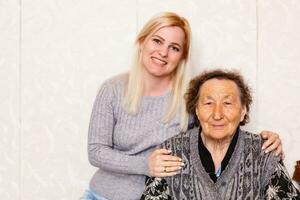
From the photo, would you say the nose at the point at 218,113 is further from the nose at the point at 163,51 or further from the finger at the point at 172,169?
the nose at the point at 163,51

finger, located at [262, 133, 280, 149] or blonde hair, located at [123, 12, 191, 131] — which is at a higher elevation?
blonde hair, located at [123, 12, 191, 131]

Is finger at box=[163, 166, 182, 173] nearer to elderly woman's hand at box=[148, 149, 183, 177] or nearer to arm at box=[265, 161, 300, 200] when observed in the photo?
elderly woman's hand at box=[148, 149, 183, 177]

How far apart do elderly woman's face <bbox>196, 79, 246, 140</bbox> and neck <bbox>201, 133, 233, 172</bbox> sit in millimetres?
37

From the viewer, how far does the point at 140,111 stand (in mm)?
2010

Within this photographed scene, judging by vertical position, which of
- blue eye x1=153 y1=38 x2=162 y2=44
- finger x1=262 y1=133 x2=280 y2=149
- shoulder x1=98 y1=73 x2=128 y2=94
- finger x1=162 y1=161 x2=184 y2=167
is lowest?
finger x1=162 y1=161 x2=184 y2=167

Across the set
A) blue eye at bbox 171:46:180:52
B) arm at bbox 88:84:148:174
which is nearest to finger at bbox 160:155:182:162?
arm at bbox 88:84:148:174

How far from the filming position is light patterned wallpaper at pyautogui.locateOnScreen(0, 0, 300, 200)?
2.30m

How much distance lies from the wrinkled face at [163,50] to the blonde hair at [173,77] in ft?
0.08

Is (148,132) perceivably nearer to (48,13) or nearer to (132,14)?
(132,14)

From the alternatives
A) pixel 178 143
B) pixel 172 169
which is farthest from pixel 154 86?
pixel 172 169

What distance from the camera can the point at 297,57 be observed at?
229 cm

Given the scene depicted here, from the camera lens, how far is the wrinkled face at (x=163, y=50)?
1968 millimetres

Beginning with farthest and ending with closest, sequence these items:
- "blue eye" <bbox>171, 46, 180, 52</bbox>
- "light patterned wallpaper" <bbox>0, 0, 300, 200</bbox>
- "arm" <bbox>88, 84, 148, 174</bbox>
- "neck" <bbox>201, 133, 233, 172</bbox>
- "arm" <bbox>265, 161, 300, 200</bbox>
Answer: "light patterned wallpaper" <bbox>0, 0, 300, 200</bbox>, "blue eye" <bbox>171, 46, 180, 52</bbox>, "arm" <bbox>88, 84, 148, 174</bbox>, "neck" <bbox>201, 133, 233, 172</bbox>, "arm" <bbox>265, 161, 300, 200</bbox>

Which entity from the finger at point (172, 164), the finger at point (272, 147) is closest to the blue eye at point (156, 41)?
the finger at point (172, 164)
